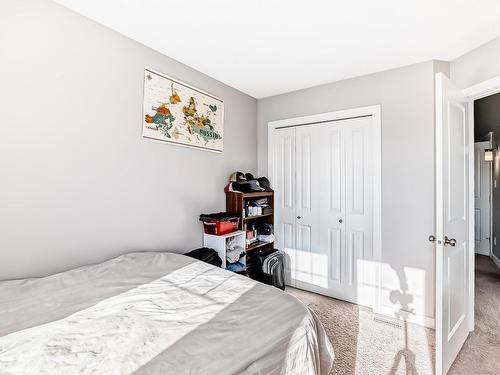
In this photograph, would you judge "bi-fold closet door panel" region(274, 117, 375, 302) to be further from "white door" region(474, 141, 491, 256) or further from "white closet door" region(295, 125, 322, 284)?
"white door" region(474, 141, 491, 256)

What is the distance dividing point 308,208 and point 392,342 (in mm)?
1485

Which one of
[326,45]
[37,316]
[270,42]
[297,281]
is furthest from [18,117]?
[297,281]

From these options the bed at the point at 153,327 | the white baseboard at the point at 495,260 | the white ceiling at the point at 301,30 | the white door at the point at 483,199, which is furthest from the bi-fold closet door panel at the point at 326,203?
the white door at the point at 483,199

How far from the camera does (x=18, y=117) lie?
4.77 ft

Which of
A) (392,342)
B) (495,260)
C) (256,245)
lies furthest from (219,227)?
(495,260)

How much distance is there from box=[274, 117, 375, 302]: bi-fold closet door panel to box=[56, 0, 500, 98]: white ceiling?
2.39ft

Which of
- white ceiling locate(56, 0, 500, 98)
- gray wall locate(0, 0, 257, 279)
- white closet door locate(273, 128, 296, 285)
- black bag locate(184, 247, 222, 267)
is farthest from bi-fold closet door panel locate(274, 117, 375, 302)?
gray wall locate(0, 0, 257, 279)

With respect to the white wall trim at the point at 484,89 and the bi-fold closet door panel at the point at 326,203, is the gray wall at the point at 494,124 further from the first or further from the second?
the bi-fold closet door panel at the point at 326,203

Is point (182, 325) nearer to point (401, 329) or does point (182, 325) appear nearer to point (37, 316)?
point (37, 316)

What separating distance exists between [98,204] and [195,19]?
59.0 inches

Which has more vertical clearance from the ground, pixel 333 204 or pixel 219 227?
pixel 333 204

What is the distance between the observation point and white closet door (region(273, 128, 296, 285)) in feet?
10.3

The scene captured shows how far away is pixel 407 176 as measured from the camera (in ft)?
7.89

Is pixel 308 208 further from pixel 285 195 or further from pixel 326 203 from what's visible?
pixel 285 195
